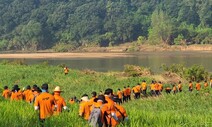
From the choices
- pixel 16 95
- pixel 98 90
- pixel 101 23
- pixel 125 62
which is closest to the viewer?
pixel 16 95

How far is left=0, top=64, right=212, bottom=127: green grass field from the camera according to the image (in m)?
9.88

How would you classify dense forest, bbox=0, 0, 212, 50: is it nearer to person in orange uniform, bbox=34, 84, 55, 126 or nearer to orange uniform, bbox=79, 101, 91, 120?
orange uniform, bbox=79, 101, 91, 120

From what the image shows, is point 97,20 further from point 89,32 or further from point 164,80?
point 164,80

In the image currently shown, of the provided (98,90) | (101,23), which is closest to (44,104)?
(98,90)

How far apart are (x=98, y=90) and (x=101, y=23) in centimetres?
11638

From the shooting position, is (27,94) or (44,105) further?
(27,94)

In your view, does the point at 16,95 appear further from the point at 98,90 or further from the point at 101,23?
the point at 101,23

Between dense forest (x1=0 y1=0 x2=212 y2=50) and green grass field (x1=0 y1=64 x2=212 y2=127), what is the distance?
7900cm

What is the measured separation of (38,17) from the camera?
151 m

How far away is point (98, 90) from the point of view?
90.8 feet

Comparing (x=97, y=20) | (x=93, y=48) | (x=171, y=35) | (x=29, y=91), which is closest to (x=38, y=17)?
(x=97, y=20)

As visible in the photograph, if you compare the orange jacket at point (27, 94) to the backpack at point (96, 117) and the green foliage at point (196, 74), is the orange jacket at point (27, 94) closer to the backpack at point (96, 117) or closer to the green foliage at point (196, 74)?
the backpack at point (96, 117)

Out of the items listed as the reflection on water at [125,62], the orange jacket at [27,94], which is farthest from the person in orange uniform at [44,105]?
the reflection on water at [125,62]

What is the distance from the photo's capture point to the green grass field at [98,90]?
9.88 metres
